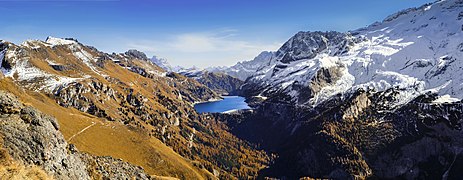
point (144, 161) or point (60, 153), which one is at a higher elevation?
point (60, 153)

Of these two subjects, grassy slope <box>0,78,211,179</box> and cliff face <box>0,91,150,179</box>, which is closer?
cliff face <box>0,91,150,179</box>

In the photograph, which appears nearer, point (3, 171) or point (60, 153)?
point (3, 171)

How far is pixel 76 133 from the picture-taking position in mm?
178125

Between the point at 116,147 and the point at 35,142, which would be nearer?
the point at 35,142

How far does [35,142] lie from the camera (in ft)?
153

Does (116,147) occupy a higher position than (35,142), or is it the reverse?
(35,142)

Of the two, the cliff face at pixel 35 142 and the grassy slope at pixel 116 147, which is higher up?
the cliff face at pixel 35 142

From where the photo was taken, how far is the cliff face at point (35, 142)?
43375 mm

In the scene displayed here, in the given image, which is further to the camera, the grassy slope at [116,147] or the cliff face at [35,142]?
the grassy slope at [116,147]

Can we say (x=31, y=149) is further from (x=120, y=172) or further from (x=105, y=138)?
(x=105, y=138)

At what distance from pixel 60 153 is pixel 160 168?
136863 mm

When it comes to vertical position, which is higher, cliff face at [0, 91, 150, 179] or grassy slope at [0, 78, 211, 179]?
cliff face at [0, 91, 150, 179]

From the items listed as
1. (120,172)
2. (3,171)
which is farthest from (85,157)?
(3,171)

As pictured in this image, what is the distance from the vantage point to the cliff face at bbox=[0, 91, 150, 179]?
43.4 m
